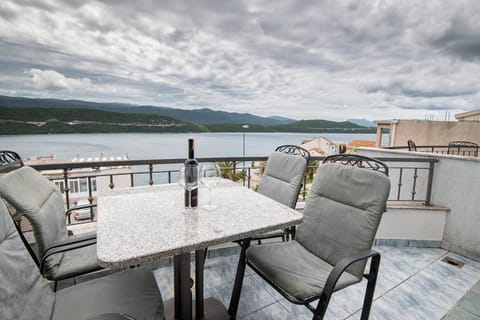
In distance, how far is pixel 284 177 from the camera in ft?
6.65

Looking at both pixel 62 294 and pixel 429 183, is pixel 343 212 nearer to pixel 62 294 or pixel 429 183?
pixel 62 294

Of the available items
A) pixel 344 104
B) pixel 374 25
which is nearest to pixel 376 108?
pixel 344 104

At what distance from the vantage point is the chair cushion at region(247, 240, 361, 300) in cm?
123

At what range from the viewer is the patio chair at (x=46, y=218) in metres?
1.19

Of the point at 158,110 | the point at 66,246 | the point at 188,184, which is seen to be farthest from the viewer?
the point at 158,110

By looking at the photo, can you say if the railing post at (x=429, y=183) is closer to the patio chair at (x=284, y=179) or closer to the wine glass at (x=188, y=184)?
the patio chair at (x=284, y=179)

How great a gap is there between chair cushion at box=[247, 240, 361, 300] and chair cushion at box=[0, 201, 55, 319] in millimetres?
1102

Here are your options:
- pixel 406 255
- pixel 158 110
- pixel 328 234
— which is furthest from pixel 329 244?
pixel 158 110

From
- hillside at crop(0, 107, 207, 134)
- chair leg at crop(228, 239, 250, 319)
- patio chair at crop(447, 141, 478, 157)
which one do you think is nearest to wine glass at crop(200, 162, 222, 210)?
chair leg at crop(228, 239, 250, 319)

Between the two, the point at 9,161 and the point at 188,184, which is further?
the point at 9,161

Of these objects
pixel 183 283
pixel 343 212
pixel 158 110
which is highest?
pixel 158 110

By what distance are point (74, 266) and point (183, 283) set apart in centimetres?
71

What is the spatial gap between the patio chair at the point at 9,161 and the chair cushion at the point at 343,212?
6.89 ft

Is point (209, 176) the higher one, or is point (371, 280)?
point (209, 176)
